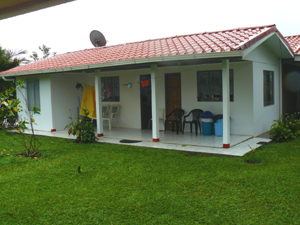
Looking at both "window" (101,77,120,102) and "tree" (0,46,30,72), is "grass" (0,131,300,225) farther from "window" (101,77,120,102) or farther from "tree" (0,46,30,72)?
"tree" (0,46,30,72)

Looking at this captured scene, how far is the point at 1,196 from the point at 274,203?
4.15 m

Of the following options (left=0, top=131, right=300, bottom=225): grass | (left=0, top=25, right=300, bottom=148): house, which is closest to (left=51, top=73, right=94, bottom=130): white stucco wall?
(left=0, top=25, right=300, bottom=148): house

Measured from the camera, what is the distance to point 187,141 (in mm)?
8688

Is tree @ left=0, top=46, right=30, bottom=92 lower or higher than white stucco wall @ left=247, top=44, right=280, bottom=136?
higher

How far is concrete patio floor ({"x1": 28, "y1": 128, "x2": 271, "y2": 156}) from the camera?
7484 millimetres

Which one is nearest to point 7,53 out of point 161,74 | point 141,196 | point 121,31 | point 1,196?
point 161,74

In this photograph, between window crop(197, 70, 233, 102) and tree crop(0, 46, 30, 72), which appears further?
tree crop(0, 46, 30, 72)

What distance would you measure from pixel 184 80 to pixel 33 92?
6382mm

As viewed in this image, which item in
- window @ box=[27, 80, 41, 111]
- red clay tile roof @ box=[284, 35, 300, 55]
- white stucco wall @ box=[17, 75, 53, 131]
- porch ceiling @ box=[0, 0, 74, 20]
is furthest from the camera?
window @ box=[27, 80, 41, 111]

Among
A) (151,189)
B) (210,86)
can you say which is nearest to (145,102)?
(210,86)

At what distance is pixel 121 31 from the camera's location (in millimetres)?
34656

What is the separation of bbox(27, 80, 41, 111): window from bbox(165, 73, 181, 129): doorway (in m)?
5.32

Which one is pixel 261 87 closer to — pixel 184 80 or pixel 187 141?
pixel 184 80

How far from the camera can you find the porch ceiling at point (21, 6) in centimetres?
129
